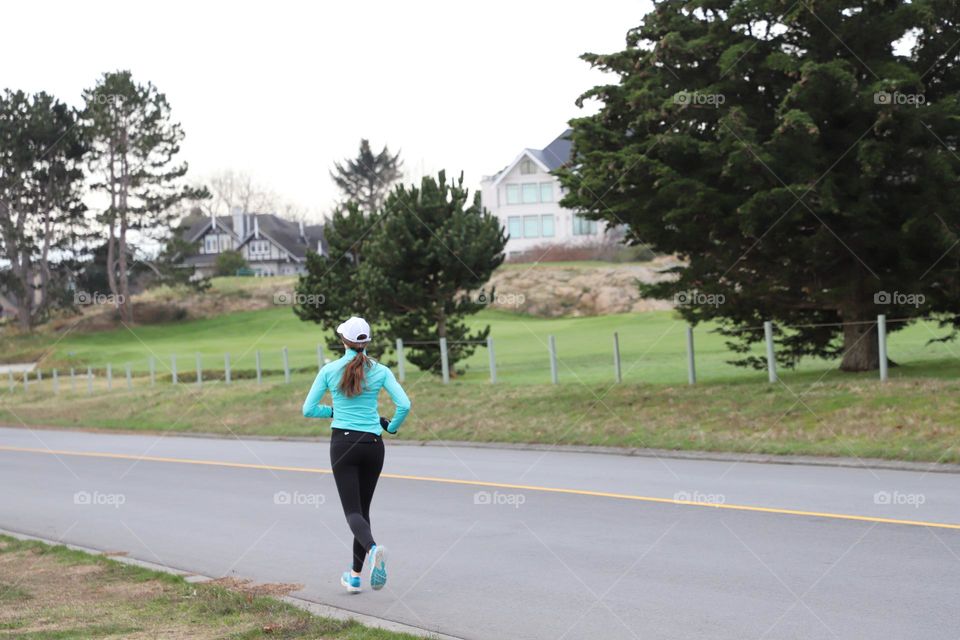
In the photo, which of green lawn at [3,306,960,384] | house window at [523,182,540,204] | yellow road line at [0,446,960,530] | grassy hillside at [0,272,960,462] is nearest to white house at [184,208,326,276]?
green lawn at [3,306,960,384]

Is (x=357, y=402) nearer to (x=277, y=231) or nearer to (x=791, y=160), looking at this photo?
(x=791, y=160)

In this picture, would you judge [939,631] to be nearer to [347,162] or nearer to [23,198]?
[23,198]

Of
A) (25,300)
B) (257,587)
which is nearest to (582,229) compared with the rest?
(25,300)

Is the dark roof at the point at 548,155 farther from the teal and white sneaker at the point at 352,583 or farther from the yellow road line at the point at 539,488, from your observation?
the teal and white sneaker at the point at 352,583

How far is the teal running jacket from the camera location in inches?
333

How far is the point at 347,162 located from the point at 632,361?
71611mm

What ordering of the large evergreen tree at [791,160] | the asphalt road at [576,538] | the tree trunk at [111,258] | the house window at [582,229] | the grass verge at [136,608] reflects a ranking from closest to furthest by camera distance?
the grass verge at [136,608] < the asphalt road at [576,538] < the large evergreen tree at [791,160] < the tree trunk at [111,258] < the house window at [582,229]

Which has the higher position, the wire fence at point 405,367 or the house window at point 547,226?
the house window at point 547,226

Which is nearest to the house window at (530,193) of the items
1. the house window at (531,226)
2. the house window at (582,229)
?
the house window at (531,226)

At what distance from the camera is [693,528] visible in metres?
10.6

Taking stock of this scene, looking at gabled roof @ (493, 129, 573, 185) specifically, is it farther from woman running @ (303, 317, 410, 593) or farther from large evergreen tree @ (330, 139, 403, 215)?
woman running @ (303, 317, 410, 593)

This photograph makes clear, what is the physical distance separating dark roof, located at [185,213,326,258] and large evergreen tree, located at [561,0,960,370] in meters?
93.8

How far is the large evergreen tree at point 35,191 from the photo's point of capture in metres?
79.2

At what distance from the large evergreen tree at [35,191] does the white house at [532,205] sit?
3120cm
